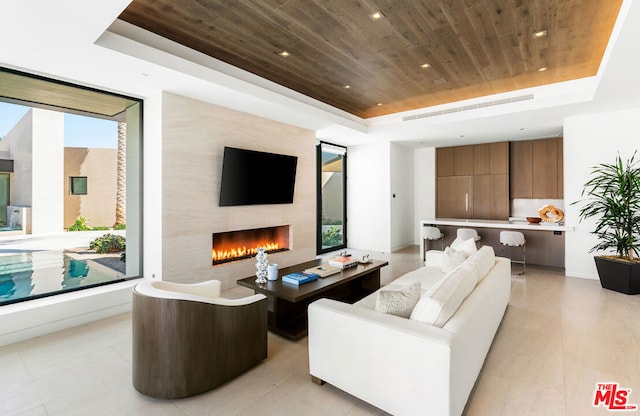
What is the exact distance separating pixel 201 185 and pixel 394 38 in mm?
3120

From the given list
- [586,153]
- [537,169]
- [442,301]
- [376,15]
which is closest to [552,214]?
[586,153]

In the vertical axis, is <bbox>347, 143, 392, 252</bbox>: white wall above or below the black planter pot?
above

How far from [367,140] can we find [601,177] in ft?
14.6

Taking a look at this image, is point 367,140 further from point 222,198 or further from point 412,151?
point 222,198

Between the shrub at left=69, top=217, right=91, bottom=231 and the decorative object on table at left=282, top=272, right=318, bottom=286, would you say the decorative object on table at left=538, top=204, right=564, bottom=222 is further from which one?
the shrub at left=69, top=217, right=91, bottom=231

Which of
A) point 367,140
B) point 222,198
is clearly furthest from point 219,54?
point 367,140

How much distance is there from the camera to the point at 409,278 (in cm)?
375

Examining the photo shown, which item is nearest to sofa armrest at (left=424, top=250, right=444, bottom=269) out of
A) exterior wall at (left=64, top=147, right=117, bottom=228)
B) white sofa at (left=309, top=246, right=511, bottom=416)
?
white sofa at (left=309, top=246, right=511, bottom=416)

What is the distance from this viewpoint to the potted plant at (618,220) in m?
4.39

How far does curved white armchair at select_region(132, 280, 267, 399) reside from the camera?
2.10m

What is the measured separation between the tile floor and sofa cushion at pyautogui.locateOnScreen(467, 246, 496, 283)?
691 millimetres

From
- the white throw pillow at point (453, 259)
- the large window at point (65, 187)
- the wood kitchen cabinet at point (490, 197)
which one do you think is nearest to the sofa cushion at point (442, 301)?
the white throw pillow at point (453, 259)

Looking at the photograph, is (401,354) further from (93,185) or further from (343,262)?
(93,185)

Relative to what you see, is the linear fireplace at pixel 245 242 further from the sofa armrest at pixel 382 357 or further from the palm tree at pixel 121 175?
the sofa armrest at pixel 382 357
